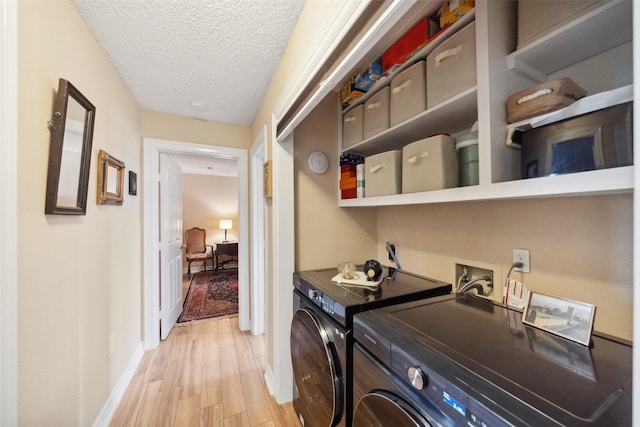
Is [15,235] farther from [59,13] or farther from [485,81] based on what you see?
[485,81]

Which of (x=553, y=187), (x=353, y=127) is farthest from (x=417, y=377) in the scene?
(x=353, y=127)

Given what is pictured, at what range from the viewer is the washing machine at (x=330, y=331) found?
1036 millimetres

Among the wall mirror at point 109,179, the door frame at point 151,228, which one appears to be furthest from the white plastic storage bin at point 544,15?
the door frame at point 151,228

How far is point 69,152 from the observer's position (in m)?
1.13

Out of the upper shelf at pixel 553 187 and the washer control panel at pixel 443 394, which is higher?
the upper shelf at pixel 553 187

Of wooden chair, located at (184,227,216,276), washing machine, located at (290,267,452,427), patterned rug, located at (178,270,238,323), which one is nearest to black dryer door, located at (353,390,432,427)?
washing machine, located at (290,267,452,427)

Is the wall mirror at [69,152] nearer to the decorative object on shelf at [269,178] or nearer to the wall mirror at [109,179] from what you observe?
the wall mirror at [109,179]

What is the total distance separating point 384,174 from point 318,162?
55 cm

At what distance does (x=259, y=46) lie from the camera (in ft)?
4.94

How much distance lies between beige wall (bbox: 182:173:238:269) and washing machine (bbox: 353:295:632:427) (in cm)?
575

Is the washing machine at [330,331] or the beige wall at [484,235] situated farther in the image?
the washing machine at [330,331]

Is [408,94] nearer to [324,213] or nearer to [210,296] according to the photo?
[324,213]

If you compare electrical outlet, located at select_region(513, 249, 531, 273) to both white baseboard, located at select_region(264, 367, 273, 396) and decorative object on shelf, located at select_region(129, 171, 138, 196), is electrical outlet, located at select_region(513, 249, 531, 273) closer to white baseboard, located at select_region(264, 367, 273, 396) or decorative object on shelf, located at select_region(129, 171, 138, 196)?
white baseboard, located at select_region(264, 367, 273, 396)

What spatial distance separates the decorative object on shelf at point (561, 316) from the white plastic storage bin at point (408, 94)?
0.90m
